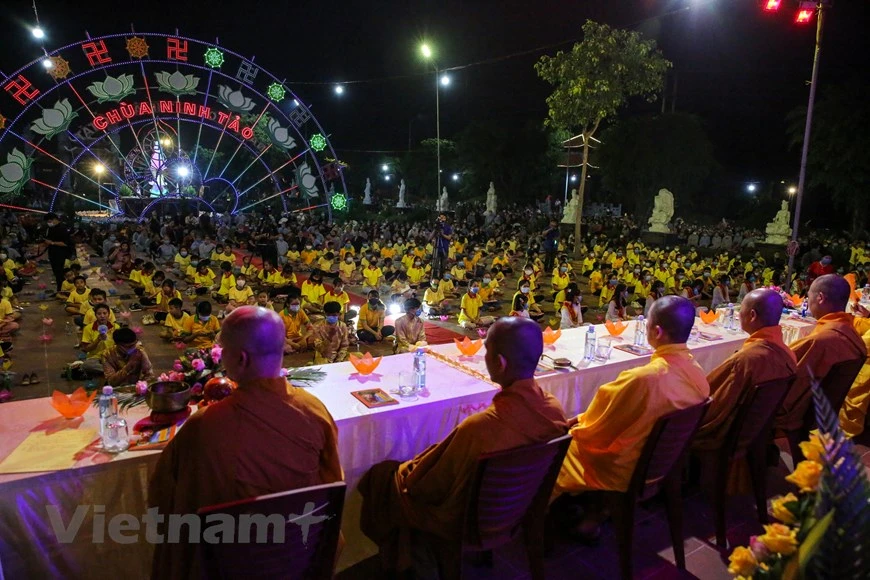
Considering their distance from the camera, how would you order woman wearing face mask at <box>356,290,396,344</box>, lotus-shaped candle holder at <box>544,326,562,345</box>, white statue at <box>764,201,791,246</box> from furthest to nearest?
white statue at <box>764,201,791,246</box>, woman wearing face mask at <box>356,290,396,344</box>, lotus-shaped candle holder at <box>544,326,562,345</box>

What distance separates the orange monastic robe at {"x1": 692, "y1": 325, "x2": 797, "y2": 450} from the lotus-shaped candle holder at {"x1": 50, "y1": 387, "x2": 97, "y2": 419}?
3.81m

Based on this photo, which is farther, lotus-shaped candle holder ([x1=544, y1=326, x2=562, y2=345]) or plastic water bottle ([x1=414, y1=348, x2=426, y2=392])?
lotus-shaped candle holder ([x1=544, y1=326, x2=562, y2=345])

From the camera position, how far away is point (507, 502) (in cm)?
258

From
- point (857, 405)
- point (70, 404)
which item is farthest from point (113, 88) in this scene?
point (857, 405)

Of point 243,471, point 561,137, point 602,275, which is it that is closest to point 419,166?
point 561,137

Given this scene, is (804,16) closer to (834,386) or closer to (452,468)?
(834,386)

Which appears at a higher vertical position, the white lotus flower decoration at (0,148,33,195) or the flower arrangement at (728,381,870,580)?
the white lotus flower decoration at (0,148,33,195)

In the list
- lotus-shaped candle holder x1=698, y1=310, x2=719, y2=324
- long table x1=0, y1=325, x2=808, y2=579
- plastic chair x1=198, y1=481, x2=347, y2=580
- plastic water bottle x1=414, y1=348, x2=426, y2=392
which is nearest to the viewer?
plastic chair x1=198, y1=481, x2=347, y2=580

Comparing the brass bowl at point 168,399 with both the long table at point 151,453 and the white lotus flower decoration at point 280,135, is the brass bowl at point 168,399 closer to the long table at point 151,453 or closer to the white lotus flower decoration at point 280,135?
the long table at point 151,453

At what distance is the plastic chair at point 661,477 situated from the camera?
2896 millimetres

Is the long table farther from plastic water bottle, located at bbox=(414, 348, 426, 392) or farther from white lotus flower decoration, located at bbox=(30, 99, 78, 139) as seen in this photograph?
white lotus flower decoration, located at bbox=(30, 99, 78, 139)

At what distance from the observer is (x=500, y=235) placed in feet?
88.5

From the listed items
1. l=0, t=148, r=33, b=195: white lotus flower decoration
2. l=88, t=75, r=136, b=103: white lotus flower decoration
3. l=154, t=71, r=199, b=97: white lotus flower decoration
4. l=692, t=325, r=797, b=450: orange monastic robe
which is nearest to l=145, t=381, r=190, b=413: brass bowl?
l=692, t=325, r=797, b=450: orange monastic robe

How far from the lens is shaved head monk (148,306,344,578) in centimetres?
204
